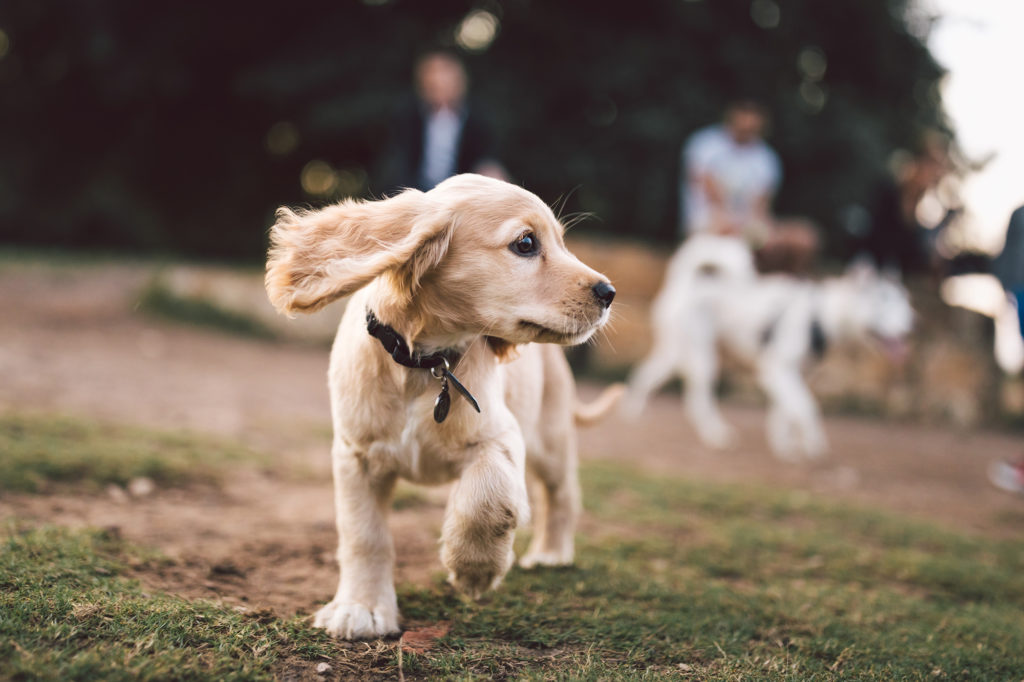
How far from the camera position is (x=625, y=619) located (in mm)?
2951

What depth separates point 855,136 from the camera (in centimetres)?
1260

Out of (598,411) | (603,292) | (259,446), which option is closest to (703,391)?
(598,411)

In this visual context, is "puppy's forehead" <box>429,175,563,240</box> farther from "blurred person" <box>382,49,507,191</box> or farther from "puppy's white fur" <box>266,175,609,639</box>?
"blurred person" <box>382,49,507,191</box>

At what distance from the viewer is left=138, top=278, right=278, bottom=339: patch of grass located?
1065 cm

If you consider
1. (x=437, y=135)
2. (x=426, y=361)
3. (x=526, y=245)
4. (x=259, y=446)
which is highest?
(x=437, y=135)

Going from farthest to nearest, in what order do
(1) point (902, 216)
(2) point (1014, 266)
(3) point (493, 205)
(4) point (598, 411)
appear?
(1) point (902, 216) < (2) point (1014, 266) < (4) point (598, 411) < (3) point (493, 205)

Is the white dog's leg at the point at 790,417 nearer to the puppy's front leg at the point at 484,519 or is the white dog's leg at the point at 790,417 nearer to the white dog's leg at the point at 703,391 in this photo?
the white dog's leg at the point at 703,391

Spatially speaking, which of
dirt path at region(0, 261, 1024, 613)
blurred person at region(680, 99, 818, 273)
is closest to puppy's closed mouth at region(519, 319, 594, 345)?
dirt path at region(0, 261, 1024, 613)

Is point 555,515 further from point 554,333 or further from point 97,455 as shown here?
point 97,455

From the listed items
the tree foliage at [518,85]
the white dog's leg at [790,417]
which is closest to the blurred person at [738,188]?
Answer: the white dog's leg at [790,417]

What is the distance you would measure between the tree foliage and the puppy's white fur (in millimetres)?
9800

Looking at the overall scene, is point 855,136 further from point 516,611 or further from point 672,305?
point 516,611

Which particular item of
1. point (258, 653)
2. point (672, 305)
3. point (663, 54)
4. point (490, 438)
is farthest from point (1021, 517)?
point (663, 54)

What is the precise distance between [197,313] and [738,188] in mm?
6899
